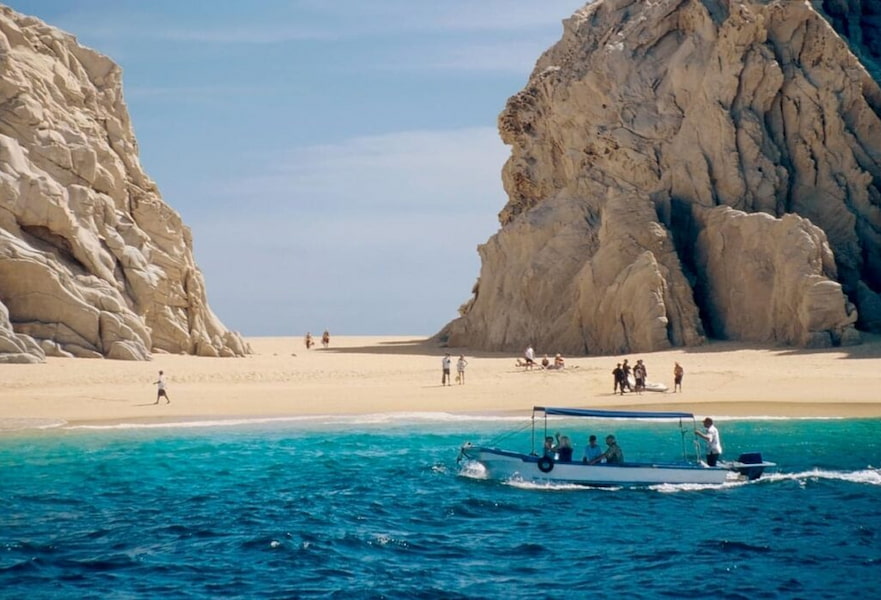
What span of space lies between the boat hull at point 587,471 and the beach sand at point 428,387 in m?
9.62

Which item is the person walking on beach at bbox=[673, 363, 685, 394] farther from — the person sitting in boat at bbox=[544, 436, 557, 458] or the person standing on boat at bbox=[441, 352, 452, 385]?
the person sitting in boat at bbox=[544, 436, 557, 458]

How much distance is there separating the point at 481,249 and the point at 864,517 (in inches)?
1478

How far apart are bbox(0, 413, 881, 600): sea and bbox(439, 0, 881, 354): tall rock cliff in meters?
15.4

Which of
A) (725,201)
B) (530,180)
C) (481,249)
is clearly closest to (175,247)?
(481,249)

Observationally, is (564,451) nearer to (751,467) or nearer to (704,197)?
(751,467)

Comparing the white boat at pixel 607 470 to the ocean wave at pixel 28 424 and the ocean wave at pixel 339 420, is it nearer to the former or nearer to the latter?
the ocean wave at pixel 339 420

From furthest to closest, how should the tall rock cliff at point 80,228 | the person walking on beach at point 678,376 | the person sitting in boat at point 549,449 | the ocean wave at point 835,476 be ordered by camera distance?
1. the tall rock cliff at point 80,228
2. the person walking on beach at point 678,376
3. the person sitting in boat at point 549,449
4. the ocean wave at point 835,476

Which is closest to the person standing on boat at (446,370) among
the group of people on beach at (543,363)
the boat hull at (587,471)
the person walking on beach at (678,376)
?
the group of people on beach at (543,363)

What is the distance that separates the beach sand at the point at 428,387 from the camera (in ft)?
109

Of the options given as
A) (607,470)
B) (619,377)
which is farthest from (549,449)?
(619,377)

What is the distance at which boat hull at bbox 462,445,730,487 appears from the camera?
22.8m

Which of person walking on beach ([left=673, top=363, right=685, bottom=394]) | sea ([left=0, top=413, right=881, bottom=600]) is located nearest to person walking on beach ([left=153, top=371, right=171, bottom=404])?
sea ([left=0, top=413, right=881, bottom=600])

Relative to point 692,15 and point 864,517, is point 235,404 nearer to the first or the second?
point 864,517

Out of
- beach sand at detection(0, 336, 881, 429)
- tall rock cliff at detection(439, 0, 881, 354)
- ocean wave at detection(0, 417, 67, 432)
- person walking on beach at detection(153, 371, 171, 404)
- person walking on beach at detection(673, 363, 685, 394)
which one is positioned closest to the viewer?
ocean wave at detection(0, 417, 67, 432)
